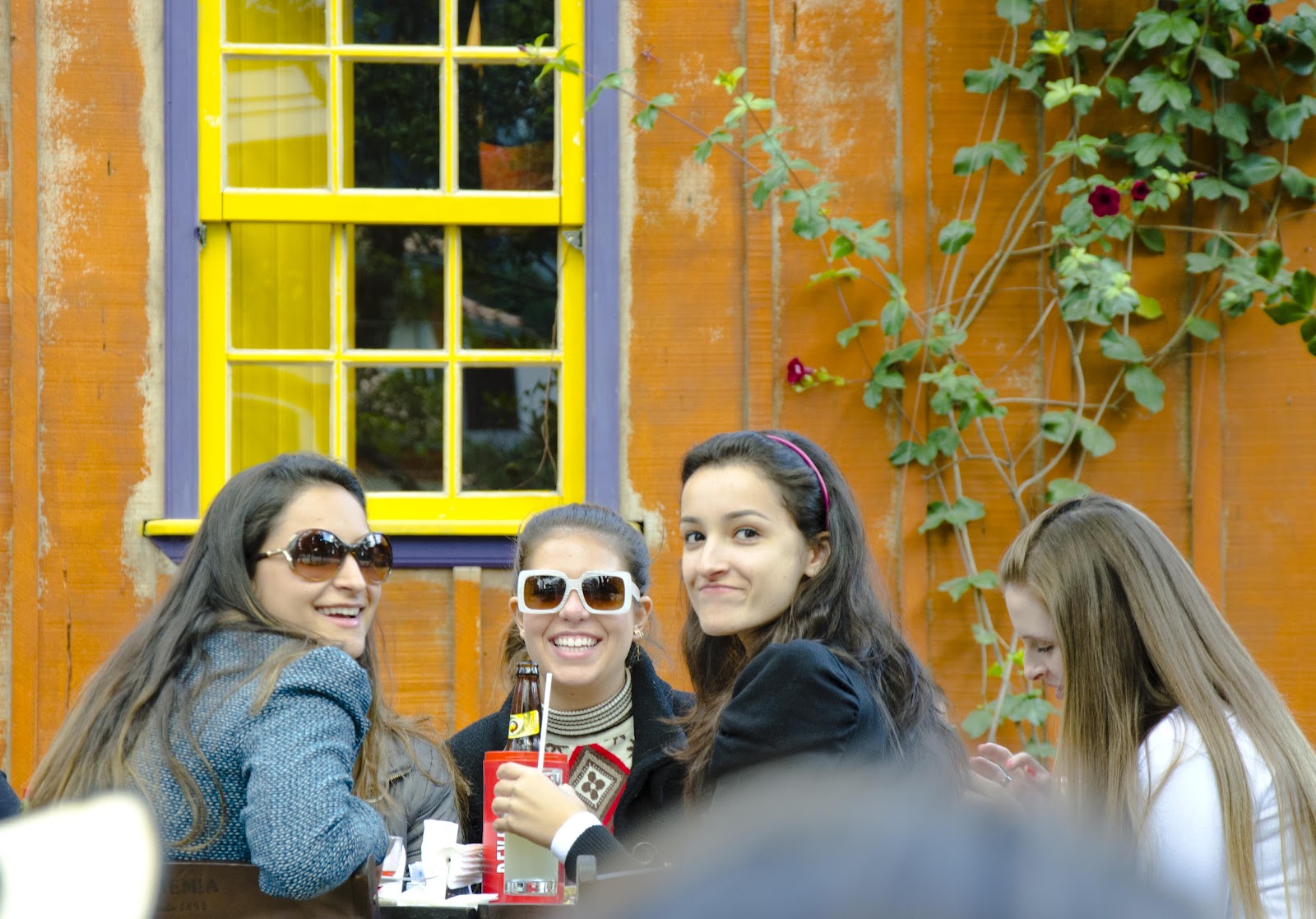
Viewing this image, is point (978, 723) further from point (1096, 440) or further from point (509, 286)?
point (509, 286)

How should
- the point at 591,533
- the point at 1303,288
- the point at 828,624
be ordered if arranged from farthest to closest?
the point at 1303,288 < the point at 591,533 < the point at 828,624

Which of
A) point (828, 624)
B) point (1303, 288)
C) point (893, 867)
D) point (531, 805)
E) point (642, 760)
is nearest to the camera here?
point (893, 867)

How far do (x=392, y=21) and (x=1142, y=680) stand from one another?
3.15m

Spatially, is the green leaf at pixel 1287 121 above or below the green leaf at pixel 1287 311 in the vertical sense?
above

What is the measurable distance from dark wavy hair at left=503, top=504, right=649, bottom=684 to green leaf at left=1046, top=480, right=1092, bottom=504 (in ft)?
5.62

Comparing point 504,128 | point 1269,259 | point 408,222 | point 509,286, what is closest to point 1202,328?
point 1269,259

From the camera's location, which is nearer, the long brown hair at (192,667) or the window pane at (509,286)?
the long brown hair at (192,667)

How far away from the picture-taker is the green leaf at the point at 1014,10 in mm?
4203

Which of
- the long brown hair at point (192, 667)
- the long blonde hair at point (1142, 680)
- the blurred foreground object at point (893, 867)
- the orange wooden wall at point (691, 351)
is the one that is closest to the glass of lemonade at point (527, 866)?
the long brown hair at point (192, 667)

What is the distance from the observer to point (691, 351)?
14.2ft

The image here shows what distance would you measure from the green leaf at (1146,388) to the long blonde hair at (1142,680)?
200 centimetres

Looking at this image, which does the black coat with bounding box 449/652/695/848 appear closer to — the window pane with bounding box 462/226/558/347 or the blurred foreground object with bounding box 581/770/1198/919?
the window pane with bounding box 462/226/558/347

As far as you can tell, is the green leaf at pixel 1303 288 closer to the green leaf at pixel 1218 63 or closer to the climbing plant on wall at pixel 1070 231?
the climbing plant on wall at pixel 1070 231

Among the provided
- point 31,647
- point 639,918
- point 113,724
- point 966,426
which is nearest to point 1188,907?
point 639,918
